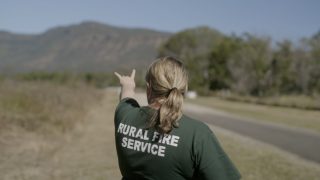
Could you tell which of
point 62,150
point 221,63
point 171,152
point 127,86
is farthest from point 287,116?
point 221,63

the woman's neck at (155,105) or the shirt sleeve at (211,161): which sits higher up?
the woman's neck at (155,105)

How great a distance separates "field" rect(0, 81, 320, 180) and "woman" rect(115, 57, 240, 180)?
7418 millimetres

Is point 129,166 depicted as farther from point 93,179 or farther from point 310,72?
point 310,72

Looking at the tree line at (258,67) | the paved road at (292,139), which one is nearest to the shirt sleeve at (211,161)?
the paved road at (292,139)

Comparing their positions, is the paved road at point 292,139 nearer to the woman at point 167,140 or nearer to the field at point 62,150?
the field at point 62,150

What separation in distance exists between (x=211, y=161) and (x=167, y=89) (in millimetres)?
455

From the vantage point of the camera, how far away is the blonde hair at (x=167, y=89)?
10.6 feet

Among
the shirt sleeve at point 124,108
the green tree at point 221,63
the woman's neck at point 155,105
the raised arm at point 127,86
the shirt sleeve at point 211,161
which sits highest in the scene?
the raised arm at point 127,86

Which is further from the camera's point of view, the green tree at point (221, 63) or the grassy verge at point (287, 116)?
the green tree at point (221, 63)

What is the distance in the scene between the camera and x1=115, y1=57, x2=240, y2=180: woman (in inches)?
125

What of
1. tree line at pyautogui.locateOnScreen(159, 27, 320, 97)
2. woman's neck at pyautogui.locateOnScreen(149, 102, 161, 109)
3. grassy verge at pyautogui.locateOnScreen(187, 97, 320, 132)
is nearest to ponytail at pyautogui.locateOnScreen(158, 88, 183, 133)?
woman's neck at pyautogui.locateOnScreen(149, 102, 161, 109)

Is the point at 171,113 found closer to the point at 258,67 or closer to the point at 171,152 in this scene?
the point at 171,152

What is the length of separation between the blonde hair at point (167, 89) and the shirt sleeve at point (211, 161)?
0.18m

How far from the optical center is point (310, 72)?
214ft
